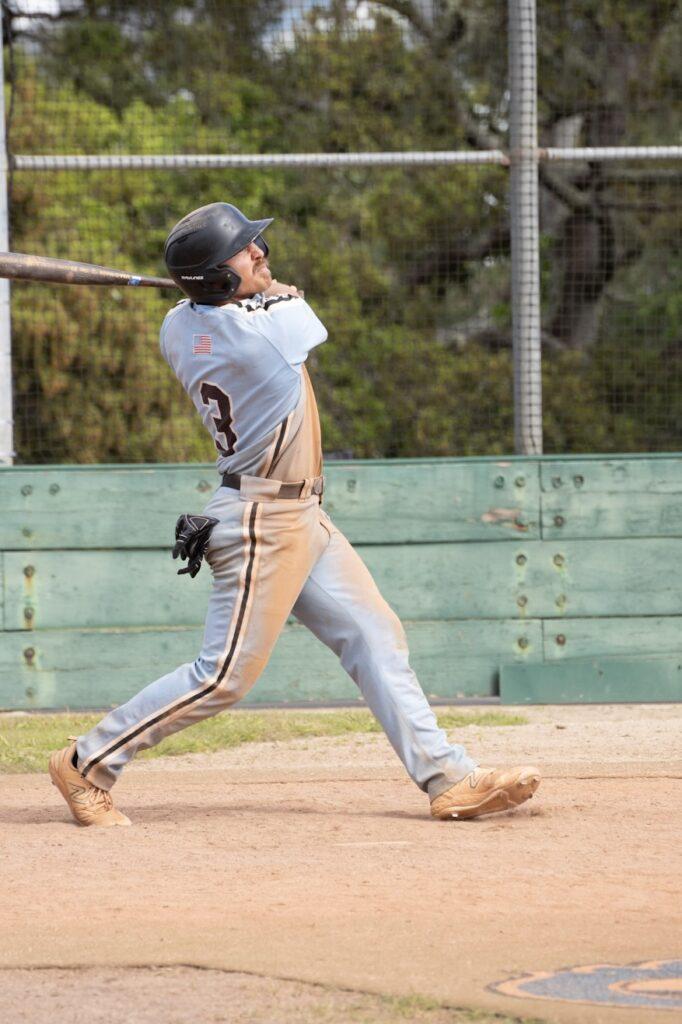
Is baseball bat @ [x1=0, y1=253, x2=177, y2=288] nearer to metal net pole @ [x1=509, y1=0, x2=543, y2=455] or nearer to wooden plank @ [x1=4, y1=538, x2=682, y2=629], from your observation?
wooden plank @ [x1=4, y1=538, x2=682, y2=629]

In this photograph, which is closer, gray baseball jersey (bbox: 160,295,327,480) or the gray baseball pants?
gray baseball jersey (bbox: 160,295,327,480)

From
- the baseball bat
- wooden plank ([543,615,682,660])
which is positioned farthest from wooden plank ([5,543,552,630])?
the baseball bat

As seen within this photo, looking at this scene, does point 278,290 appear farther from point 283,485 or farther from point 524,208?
point 524,208

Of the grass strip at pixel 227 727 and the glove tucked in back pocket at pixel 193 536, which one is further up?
the glove tucked in back pocket at pixel 193 536

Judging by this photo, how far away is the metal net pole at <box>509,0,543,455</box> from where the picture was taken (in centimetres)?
782

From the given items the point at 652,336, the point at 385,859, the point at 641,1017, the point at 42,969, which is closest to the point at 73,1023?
the point at 42,969

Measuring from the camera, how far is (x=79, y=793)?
509 cm

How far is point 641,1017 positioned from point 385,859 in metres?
1.54

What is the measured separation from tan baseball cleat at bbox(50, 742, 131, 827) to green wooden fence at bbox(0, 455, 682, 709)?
255cm

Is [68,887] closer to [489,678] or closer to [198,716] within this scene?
[198,716]

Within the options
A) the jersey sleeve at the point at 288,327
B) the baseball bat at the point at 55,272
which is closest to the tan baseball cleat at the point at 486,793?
the jersey sleeve at the point at 288,327

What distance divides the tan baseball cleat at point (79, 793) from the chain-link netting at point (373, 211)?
→ 751 cm

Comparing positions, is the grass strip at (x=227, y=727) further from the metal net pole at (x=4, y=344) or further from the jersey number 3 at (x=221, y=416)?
the jersey number 3 at (x=221, y=416)

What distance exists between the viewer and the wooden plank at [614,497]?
25.7 feet
